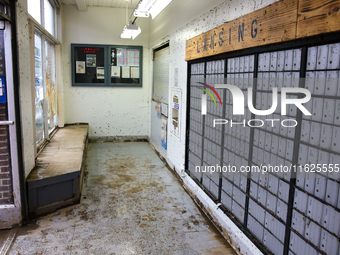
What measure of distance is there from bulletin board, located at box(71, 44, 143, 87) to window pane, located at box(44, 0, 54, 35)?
1066 mm

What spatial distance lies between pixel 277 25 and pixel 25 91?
8.76ft

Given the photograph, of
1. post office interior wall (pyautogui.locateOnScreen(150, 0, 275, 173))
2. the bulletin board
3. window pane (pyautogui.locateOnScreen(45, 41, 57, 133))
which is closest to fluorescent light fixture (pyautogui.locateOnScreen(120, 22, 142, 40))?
post office interior wall (pyautogui.locateOnScreen(150, 0, 275, 173))

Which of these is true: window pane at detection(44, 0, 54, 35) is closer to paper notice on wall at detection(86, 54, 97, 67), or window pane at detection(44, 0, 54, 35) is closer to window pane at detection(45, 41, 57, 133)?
window pane at detection(45, 41, 57, 133)

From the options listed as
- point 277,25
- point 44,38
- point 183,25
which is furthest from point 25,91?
point 277,25

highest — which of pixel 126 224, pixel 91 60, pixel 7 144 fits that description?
pixel 91 60

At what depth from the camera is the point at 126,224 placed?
3.21m

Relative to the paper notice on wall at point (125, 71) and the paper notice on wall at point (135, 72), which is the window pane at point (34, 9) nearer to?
the paper notice on wall at point (125, 71)

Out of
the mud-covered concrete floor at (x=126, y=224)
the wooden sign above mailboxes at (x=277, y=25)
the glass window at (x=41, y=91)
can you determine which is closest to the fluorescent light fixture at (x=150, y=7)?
the wooden sign above mailboxes at (x=277, y=25)

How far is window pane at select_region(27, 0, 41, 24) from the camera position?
378 cm

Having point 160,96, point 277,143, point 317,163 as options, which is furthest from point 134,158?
point 317,163

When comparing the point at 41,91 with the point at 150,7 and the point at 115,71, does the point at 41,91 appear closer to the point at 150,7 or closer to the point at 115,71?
the point at 150,7

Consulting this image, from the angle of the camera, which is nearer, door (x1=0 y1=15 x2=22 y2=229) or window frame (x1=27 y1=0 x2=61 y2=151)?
door (x1=0 y1=15 x2=22 y2=229)

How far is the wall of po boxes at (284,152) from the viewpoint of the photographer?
1.69 meters

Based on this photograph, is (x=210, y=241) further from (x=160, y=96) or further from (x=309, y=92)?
(x=160, y=96)
